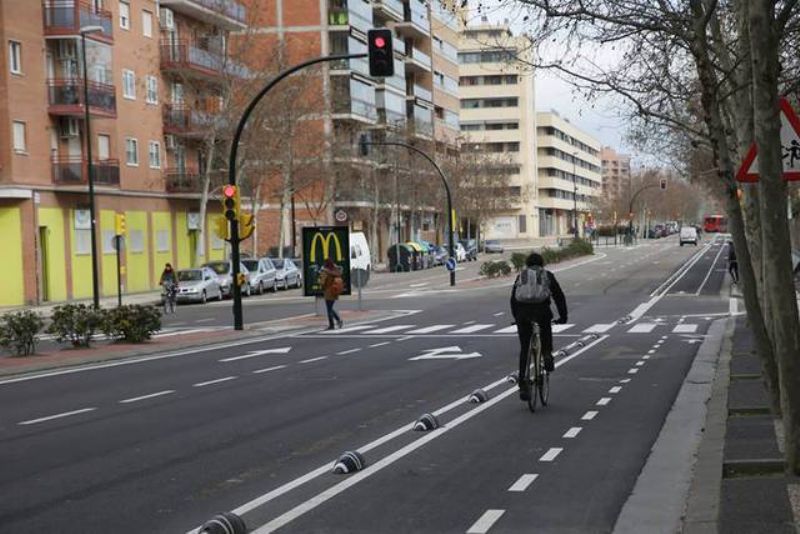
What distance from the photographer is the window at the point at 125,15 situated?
160 ft

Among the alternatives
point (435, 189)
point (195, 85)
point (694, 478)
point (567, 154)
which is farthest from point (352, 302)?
point (567, 154)

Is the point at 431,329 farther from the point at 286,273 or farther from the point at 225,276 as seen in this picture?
the point at 286,273

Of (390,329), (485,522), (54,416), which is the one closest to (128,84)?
(390,329)

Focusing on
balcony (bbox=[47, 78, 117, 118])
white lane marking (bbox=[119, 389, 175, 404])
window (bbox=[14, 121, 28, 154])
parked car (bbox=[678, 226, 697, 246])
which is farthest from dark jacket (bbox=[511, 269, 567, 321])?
parked car (bbox=[678, 226, 697, 246])

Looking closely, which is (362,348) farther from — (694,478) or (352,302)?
(352,302)

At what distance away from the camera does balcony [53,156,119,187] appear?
43.1m

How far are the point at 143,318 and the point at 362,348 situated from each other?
505cm

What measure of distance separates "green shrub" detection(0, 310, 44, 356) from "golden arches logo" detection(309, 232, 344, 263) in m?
10.3

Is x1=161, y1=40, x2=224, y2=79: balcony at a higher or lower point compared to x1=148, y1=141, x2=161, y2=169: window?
higher

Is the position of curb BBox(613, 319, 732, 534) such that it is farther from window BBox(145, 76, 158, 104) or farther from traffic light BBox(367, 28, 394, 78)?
window BBox(145, 76, 158, 104)

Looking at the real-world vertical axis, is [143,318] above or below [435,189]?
below

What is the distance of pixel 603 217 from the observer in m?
165

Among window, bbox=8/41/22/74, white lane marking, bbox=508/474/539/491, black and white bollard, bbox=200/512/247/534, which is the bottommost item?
white lane marking, bbox=508/474/539/491

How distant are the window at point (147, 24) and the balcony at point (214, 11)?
1.52 meters
